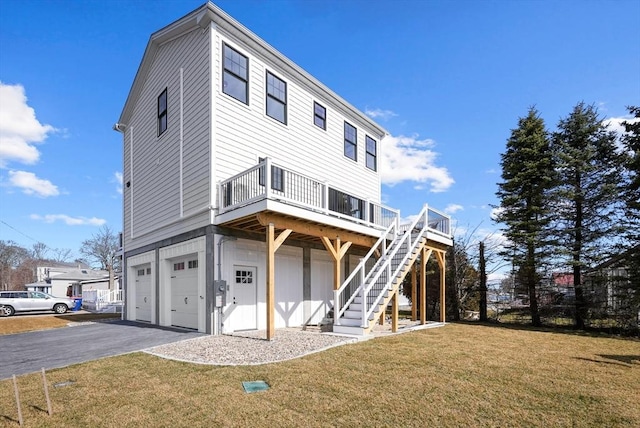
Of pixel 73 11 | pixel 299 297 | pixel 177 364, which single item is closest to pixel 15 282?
pixel 73 11

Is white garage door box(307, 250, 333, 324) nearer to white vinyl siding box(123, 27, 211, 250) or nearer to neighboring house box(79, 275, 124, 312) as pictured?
white vinyl siding box(123, 27, 211, 250)

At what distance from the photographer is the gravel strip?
6.58m

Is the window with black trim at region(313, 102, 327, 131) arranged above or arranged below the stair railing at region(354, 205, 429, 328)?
above

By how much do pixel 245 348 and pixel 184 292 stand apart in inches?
188

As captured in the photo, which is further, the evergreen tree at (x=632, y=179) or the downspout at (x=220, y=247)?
the evergreen tree at (x=632, y=179)

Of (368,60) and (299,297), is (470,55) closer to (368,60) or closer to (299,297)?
(368,60)

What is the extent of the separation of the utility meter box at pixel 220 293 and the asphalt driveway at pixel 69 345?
0.92 metres

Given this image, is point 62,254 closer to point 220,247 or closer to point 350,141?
point 350,141

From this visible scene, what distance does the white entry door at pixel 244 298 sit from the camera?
33.2 ft

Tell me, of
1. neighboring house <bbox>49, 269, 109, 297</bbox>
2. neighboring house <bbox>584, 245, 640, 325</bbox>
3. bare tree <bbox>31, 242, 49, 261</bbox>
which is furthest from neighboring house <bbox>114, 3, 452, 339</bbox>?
bare tree <bbox>31, 242, 49, 261</bbox>

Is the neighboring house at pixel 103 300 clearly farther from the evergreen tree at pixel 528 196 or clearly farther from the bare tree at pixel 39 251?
the bare tree at pixel 39 251

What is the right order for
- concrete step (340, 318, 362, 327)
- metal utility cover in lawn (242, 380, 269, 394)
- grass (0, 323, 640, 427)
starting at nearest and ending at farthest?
grass (0, 323, 640, 427), metal utility cover in lawn (242, 380, 269, 394), concrete step (340, 318, 362, 327)

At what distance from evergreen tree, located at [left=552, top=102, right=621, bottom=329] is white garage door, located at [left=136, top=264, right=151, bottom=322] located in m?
15.7

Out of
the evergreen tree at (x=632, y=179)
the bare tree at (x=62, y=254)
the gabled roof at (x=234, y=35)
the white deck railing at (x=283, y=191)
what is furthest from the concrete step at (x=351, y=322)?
the bare tree at (x=62, y=254)
